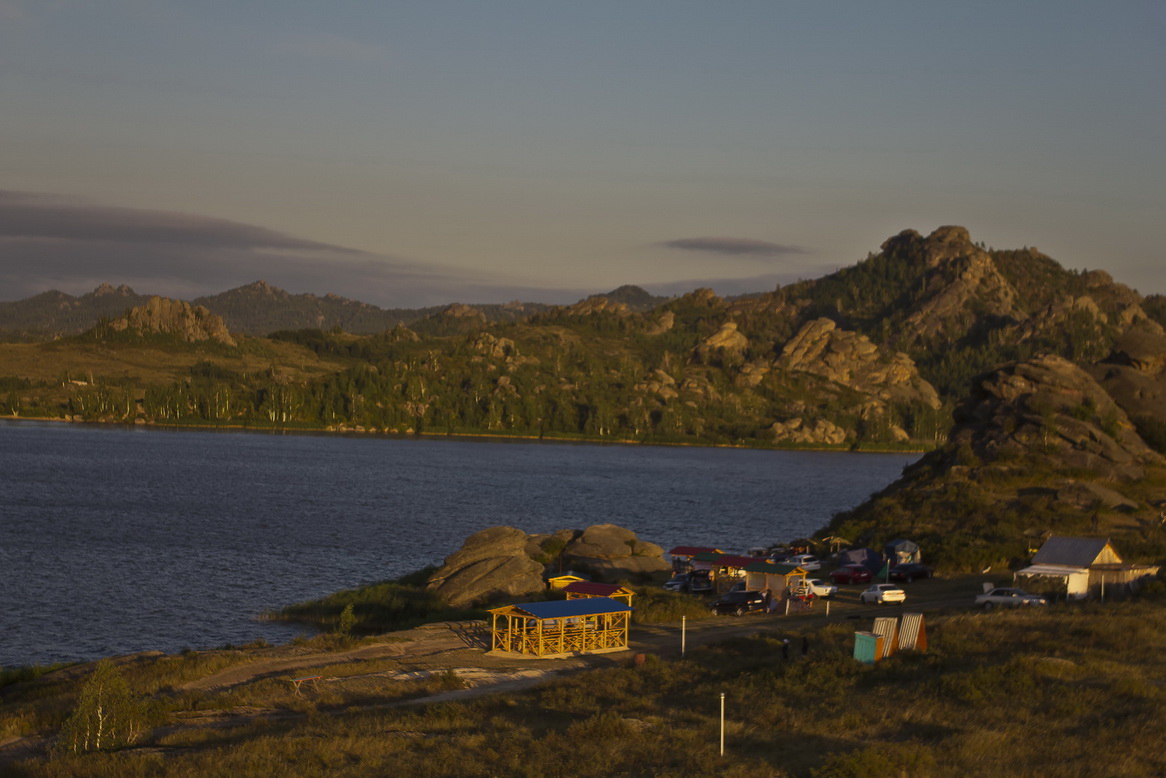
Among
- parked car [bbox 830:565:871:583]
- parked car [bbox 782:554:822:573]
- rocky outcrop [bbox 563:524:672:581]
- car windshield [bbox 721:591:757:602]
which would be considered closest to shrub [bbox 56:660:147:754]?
car windshield [bbox 721:591:757:602]

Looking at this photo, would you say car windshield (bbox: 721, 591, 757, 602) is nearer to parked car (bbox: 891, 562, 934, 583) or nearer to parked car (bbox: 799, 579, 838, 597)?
parked car (bbox: 799, 579, 838, 597)

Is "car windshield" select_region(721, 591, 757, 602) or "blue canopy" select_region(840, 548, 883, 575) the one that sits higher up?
"blue canopy" select_region(840, 548, 883, 575)

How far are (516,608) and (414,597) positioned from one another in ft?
52.7

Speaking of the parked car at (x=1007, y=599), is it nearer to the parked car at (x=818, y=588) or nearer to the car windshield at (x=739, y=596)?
the parked car at (x=818, y=588)

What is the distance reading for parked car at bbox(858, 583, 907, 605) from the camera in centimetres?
5112

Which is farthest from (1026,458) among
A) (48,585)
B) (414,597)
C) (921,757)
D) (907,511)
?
(48,585)

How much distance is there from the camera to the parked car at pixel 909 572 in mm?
58469

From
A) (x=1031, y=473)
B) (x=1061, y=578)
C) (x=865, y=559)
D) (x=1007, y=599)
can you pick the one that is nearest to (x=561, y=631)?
(x=1007, y=599)

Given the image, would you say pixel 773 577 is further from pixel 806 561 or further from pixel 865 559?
pixel 806 561

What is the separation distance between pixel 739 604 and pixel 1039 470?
3955 centimetres

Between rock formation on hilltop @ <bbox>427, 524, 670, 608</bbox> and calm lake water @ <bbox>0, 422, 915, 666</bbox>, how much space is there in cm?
919

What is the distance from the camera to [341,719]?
96.3 ft

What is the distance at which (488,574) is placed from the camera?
5722 cm

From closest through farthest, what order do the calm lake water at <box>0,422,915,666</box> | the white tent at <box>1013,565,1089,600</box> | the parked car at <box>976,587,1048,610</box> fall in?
the parked car at <box>976,587,1048,610</box> < the white tent at <box>1013,565,1089,600</box> < the calm lake water at <box>0,422,915,666</box>
